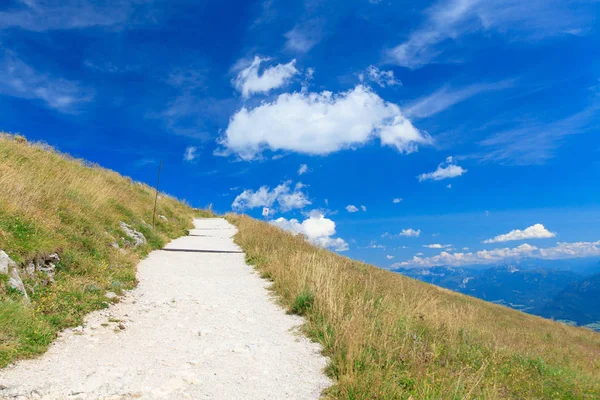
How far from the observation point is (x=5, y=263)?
6641 mm

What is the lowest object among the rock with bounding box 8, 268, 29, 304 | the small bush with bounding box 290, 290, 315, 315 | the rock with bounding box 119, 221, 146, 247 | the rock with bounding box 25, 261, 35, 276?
the small bush with bounding box 290, 290, 315, 315

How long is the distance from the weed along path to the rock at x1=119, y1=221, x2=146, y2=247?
5.25 m

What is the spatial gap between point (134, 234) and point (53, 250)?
6.63 meters

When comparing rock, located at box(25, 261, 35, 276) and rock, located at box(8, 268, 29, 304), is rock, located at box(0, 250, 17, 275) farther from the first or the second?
rock, located at box(25, 261, 35, 276)

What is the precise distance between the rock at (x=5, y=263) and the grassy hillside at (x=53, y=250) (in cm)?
27

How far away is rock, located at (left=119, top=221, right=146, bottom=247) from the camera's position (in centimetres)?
1419

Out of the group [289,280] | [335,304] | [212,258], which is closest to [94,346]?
[335,304]

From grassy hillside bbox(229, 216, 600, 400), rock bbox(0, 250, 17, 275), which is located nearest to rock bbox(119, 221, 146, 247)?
grassy hillside bbox(229, 216, 600, 400)

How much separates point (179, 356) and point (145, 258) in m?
9.11

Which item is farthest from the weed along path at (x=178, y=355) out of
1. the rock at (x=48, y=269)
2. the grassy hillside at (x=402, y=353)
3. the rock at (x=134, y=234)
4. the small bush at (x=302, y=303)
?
the rock at (x=134, y=234)

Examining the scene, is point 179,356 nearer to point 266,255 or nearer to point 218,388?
point 218,388

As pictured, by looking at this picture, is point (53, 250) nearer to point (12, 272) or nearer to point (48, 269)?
point (48, 269)

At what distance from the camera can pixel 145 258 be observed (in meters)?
13.7

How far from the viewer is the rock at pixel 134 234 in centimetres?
1419
